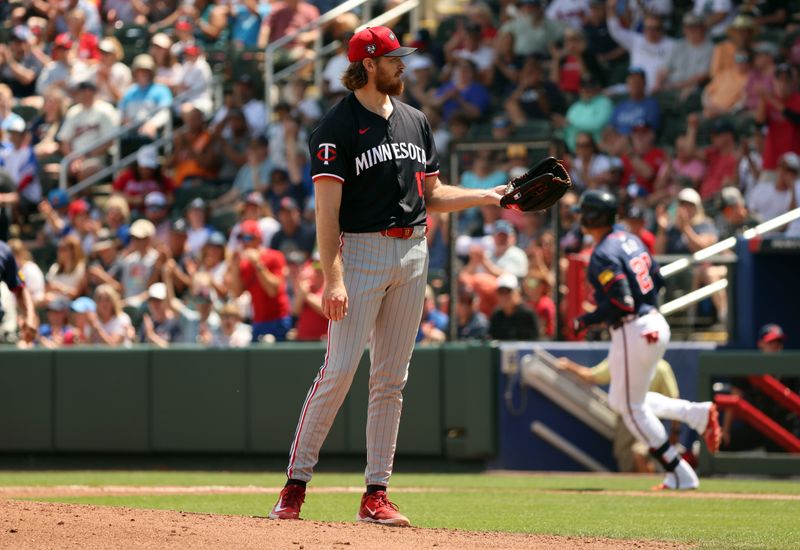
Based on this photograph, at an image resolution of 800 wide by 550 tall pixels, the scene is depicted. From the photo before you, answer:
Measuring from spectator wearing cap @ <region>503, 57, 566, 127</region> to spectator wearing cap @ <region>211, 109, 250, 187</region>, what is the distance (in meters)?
3.31

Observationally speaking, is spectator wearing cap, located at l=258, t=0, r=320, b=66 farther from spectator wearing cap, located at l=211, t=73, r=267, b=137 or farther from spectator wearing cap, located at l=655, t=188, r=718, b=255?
spectator wearing cap, located at l=655, t=188, r=718, b=255

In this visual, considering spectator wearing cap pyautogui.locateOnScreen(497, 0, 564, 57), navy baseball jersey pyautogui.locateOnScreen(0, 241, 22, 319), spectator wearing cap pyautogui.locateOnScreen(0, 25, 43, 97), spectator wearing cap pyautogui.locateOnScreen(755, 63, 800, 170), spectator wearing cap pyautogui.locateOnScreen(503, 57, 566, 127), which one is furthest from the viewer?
spectator wearing cap pyautogui.locateOnScreen(0, 25, 43, 97)

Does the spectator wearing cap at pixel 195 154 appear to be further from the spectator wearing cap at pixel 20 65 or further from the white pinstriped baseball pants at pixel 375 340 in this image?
the white pinstriped baseball pants at pixel 375 340

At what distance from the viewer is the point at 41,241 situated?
628 inches

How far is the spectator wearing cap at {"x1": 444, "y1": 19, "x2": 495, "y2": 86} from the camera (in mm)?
15344

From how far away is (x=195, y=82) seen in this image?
55.4 feet

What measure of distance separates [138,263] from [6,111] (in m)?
4.33

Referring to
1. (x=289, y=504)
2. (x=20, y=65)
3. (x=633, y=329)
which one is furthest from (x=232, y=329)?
(x=20, y=65)

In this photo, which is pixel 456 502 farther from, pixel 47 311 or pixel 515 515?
pixel 47 311

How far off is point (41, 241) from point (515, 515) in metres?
10.4

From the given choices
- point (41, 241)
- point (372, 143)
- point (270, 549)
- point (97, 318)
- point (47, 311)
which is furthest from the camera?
point (41, 241)

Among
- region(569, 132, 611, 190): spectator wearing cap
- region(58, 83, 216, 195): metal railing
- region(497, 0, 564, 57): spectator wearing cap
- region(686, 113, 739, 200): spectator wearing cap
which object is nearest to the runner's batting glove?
region(686, 113, 739, 200): spectator wearing cap

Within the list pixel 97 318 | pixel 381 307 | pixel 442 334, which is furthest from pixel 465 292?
pixel 381 307

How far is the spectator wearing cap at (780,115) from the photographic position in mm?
12328
